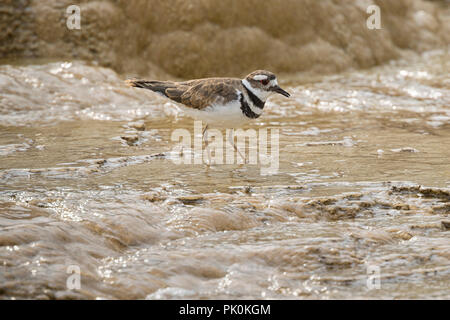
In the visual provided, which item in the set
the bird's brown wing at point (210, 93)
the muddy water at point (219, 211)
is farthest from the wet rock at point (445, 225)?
the bird's brown wing at point (210, 93)

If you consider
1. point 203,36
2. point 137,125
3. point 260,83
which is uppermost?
point 203,36

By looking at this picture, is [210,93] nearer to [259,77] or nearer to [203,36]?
[259,77]

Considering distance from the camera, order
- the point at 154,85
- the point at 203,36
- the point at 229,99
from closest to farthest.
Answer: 1. the point at 229,99
2. the point at 154,85
3. the point at 203,36

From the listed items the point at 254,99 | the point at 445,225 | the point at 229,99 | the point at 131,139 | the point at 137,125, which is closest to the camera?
the point at 445,225

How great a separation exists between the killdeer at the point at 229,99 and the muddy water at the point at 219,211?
0.51 metres

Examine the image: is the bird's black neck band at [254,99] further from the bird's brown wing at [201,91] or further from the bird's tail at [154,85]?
the bird's tail at [154,85]

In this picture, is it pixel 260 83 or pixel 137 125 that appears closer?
pixel 260 83

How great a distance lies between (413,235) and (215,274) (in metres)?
1.54

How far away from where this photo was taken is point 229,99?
636cm

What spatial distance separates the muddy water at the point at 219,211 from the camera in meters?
3.86

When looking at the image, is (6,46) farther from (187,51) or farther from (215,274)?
(215,274)

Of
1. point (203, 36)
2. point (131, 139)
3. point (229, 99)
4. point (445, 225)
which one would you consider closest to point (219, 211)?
point (445, 225)

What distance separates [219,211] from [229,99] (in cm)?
190

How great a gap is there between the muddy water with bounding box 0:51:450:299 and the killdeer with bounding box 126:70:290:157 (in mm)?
514
